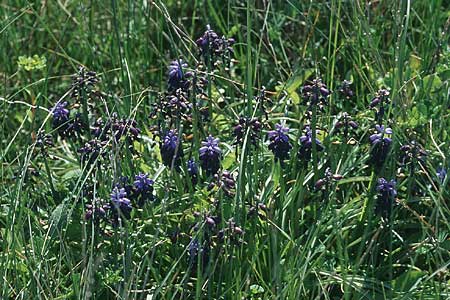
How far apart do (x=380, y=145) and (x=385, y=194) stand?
0.15 metres

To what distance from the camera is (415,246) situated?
8.55 feet

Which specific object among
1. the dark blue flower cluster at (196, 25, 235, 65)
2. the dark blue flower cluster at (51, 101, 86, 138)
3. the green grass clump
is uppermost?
the dark blue flower cluster at (196, 25, 235, 65)

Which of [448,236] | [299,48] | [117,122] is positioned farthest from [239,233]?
[299,48]

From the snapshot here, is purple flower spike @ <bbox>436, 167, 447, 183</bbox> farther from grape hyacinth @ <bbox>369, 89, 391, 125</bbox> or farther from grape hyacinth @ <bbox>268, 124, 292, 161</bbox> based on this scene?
grape hyacinth @ <bbox>268, 124, 292, 161</bbox>

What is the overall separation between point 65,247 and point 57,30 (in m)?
1.48

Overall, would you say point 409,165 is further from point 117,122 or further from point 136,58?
point 136,58

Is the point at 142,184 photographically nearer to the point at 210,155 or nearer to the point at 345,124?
the point at 210,155

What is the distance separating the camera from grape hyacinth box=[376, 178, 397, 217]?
252 cm

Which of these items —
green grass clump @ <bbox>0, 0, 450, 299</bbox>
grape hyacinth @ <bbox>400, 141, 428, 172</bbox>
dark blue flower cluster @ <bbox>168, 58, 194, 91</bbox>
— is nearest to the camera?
green grass clump @ <bbox>0, 0, 450, 299</bbox>

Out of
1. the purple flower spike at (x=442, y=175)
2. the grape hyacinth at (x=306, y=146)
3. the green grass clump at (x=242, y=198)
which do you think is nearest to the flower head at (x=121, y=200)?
the green grass clump at (x=242, y=198)

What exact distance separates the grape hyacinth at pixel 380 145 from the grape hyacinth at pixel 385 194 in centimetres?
7

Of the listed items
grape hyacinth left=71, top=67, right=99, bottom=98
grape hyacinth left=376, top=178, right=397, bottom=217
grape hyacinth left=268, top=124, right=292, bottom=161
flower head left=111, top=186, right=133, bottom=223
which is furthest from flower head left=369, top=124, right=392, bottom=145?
grape hyacinth left=71, top=67, right=99, bottom=98

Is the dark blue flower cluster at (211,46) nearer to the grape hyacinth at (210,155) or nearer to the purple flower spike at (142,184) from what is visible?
the grape hyacinth at (210,155)

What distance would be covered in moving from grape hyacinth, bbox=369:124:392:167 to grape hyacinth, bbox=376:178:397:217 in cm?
7
